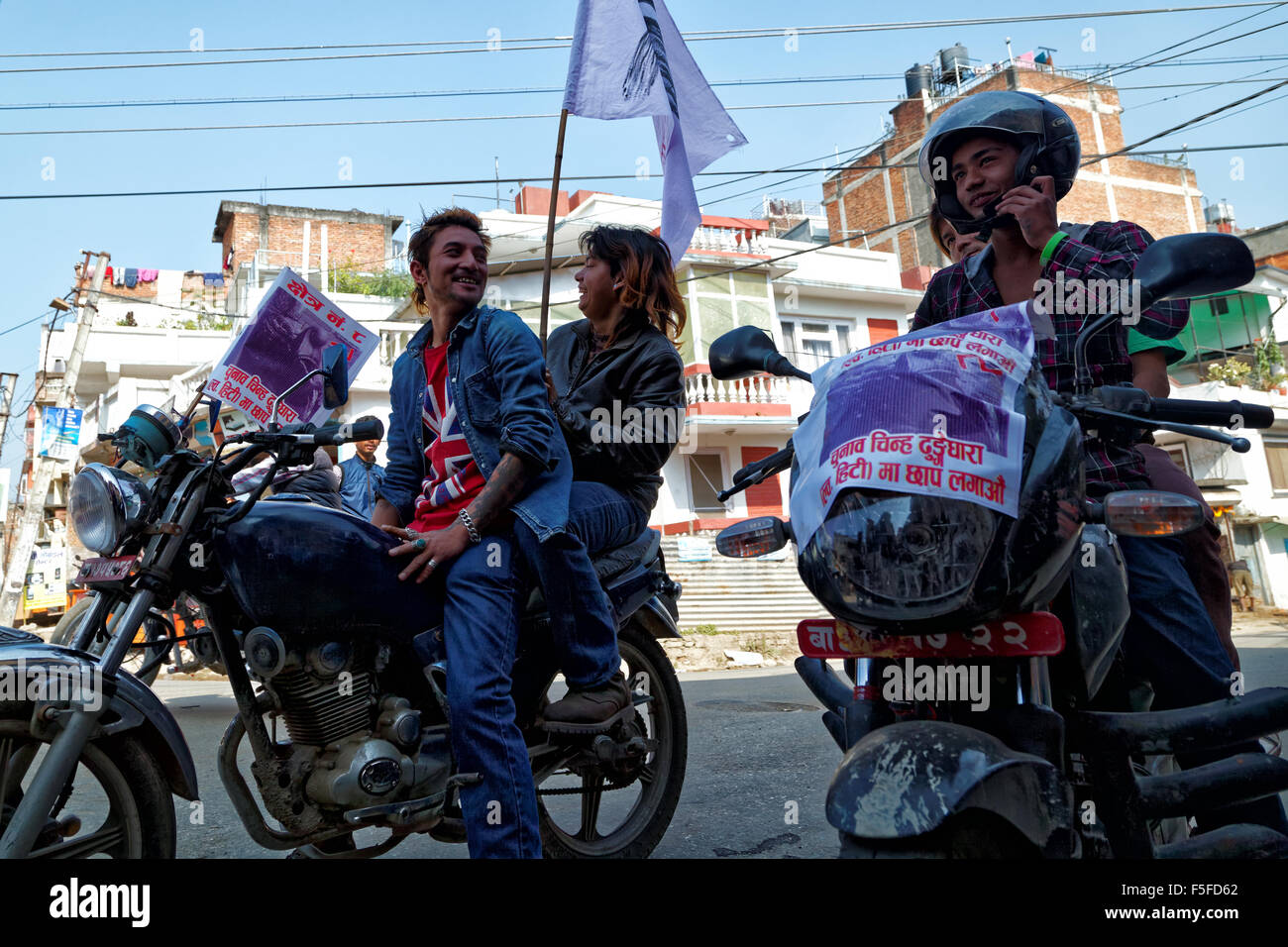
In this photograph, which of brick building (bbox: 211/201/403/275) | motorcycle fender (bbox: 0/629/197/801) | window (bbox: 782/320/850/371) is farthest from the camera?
brick building (bbox: 211/201/403/275)

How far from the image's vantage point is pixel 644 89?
4.53 m

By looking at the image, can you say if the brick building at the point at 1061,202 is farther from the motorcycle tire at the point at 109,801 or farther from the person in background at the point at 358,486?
the motorcycle tire at the point at 109,801

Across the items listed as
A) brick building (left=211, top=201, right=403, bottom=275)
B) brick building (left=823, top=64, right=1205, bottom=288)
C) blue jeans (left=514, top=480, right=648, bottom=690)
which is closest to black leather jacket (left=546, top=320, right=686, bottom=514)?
blue jeans (left=514, top=480, right=648, bottom=690)

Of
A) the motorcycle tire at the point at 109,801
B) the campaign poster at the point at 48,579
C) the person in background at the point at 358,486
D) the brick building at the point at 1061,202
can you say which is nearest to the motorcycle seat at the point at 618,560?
the motorcycle tire at the point at 109,801

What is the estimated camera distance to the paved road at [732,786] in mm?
3342

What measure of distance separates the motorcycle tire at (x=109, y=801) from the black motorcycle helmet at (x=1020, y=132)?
2583mm

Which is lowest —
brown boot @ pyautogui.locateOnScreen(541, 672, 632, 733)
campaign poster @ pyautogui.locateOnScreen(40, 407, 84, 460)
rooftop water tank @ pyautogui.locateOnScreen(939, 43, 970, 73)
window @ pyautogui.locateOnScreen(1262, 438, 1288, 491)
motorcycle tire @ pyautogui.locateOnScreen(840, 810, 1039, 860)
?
motorcycle tire @ pyautogui.locateOnScreen(840, 810, 1039, 860)

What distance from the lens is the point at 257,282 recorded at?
32125 millimetres

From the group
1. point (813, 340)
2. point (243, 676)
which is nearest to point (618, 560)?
point (243, 676)

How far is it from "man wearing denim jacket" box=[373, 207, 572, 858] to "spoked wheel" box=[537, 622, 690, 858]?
1.98 ft

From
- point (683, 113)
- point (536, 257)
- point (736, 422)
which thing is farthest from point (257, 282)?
point (683, 113)

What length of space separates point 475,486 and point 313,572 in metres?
0.60

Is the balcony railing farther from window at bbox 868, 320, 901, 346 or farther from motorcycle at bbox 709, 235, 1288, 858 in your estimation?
motorcycle at bbox 709, 235, 1288, 858

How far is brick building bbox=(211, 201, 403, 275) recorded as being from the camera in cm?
3531
